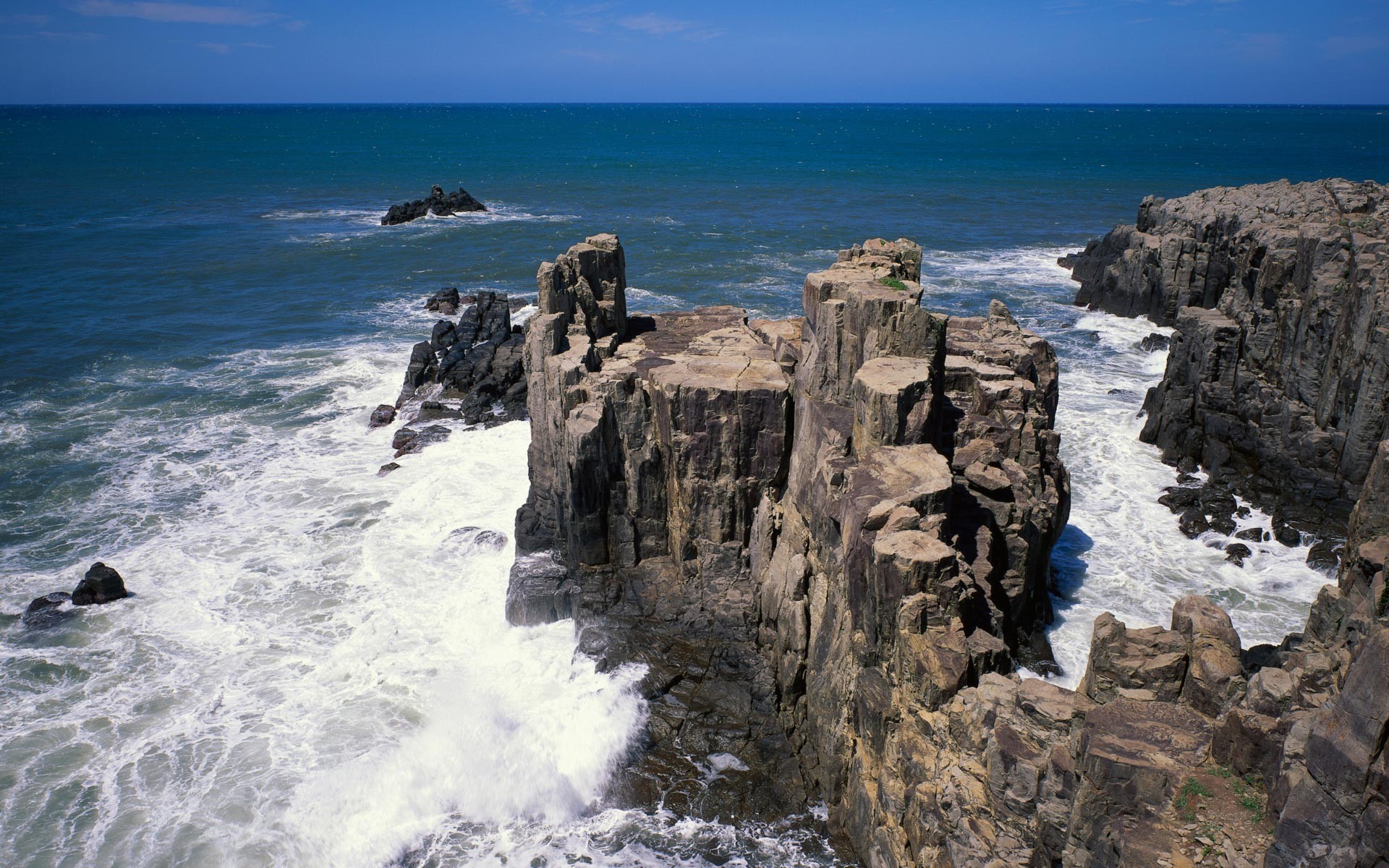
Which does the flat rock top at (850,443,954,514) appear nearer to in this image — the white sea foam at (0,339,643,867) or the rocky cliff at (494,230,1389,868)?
the rocky cliff at (494,230,1389,868)

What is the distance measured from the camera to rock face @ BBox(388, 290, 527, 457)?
130ft

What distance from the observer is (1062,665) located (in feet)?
74.1

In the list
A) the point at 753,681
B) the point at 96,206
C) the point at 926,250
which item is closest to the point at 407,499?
the point at 753,681

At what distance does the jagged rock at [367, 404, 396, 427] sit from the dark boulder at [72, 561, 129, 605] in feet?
46.0

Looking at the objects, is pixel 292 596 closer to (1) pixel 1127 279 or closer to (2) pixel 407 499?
(2) pixel 407 499

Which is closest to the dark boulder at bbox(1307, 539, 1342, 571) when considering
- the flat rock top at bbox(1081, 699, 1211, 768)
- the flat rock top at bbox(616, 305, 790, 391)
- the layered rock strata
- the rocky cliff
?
the rocky cliff

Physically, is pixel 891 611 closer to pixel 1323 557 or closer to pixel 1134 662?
pixel 1134 662

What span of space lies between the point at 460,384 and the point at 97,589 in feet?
58.1

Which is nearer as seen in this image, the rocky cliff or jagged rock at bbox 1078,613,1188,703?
the rocky cliff

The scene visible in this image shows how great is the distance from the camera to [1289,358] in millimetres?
34969

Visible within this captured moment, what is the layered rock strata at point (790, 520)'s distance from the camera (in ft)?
53.8

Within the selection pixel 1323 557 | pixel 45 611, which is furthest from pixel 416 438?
pixel 1323 557

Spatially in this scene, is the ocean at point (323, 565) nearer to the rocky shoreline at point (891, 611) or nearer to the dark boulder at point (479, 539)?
the dark boulder at point (479, 539)

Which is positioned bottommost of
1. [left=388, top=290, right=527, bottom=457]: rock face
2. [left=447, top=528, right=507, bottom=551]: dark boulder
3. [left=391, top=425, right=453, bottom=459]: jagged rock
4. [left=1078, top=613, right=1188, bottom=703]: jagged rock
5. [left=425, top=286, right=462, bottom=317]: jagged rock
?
[left=447, top=528, right=507, bottom=551]: dark boulder
